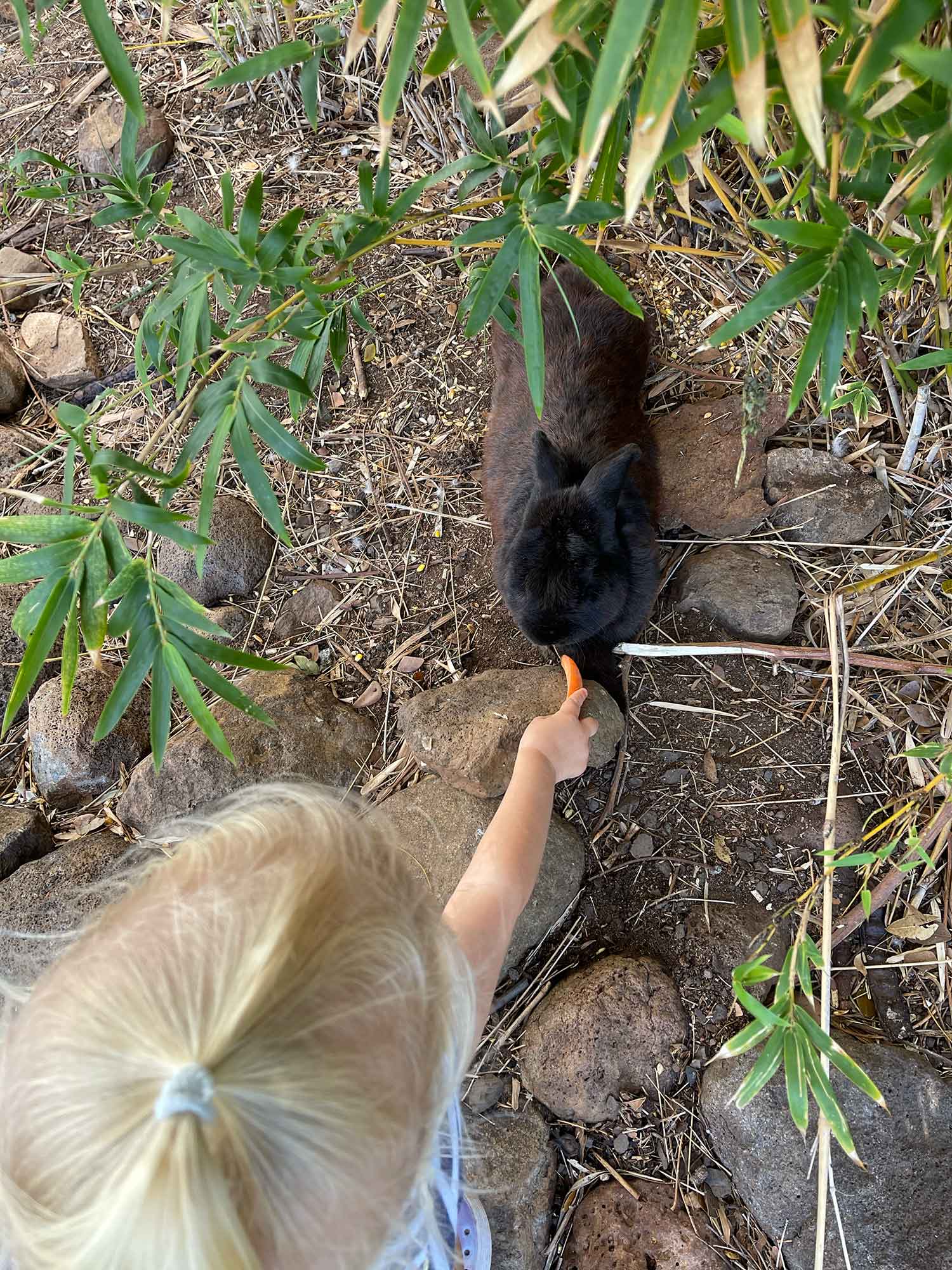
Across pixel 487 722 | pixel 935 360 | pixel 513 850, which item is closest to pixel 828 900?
pixel 513 850

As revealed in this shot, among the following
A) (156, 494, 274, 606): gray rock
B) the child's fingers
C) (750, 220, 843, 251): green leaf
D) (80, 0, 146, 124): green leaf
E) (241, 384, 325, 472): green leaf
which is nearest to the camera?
(80, 0, 146, 124): green leaf

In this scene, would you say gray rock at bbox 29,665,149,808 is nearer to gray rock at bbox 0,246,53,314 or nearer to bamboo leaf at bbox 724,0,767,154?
gray rock at bbox 0,246,53,314

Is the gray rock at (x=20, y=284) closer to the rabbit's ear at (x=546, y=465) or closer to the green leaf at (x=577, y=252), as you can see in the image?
the rabbit's ear at (x=546, y=465)

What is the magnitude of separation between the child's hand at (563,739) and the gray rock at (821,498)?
0.94 m

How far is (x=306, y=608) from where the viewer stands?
286 cm

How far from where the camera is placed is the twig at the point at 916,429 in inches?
96.0

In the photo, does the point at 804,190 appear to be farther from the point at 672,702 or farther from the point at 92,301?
the point at 92,301

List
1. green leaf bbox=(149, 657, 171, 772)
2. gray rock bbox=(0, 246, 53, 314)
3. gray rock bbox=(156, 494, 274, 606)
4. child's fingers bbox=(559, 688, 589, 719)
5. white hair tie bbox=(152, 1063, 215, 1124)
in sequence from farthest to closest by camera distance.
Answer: gray rock bbox=(0, 246, 53, 314)
gray rock bbox=(156, 494, 274, 606)
child's fingers bbox=(559, 688, 589, 719)
green leaf bbox=(149, 657, 171, 772)
white hair tie bbox=(152, 1063, 215, 1124)

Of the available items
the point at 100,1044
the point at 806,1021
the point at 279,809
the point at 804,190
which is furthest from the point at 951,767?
the point at 100,1044

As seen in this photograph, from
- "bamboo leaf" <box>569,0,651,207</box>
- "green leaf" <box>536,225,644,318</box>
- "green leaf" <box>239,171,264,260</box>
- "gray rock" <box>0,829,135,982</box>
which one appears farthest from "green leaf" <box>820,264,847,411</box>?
"gray rock" <box>0,829,135,982</box>

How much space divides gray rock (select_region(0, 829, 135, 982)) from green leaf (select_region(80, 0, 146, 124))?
1.77 meters

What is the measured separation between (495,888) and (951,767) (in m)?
0.99

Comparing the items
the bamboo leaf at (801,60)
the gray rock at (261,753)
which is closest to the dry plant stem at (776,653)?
the gray rock at (261,753)

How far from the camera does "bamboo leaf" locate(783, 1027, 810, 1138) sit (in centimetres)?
→ 153
